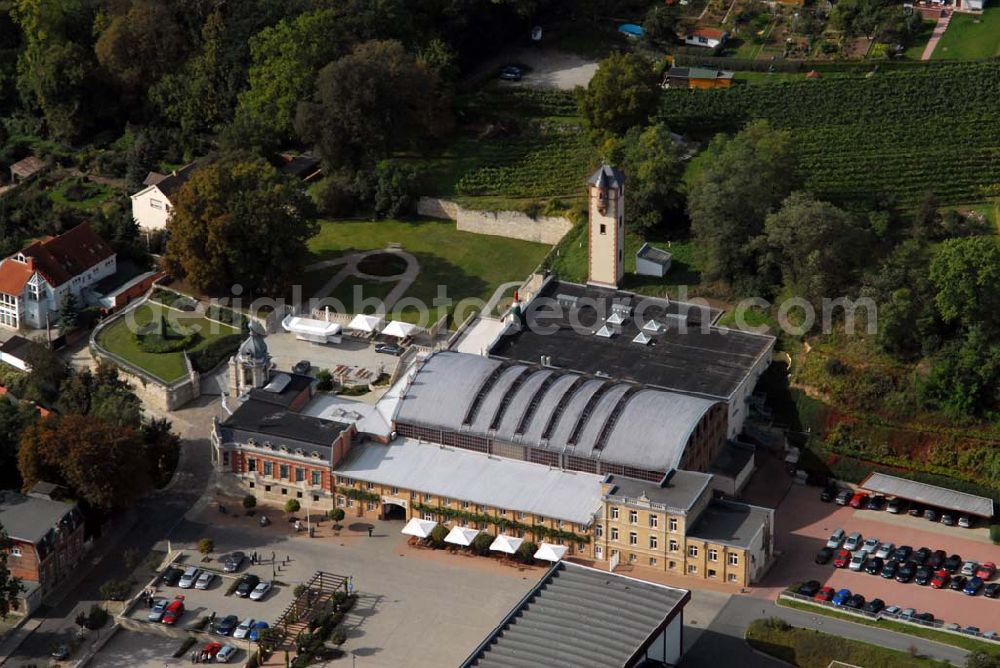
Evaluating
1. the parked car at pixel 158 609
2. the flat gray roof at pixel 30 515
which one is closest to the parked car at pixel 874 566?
the parked car at pixel 158 609

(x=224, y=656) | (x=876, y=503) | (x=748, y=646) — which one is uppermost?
(x=876, y=503)

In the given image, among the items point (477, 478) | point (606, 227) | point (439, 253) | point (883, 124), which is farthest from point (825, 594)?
point (883, 124)

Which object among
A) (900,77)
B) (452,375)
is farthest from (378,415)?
(900,77)

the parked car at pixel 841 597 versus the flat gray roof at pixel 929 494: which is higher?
the flat gray roof at pixel 929 494

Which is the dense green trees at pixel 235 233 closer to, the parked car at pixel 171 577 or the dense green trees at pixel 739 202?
the dense green trees at pixel 739 202

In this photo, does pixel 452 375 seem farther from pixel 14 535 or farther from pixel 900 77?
pixel 900 77

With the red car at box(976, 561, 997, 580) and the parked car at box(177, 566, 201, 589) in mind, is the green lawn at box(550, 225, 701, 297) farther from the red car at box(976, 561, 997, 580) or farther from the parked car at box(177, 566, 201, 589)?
the parked car at box(177, 566, 201, 589)

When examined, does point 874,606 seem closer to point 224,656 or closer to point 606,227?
point 224,656
